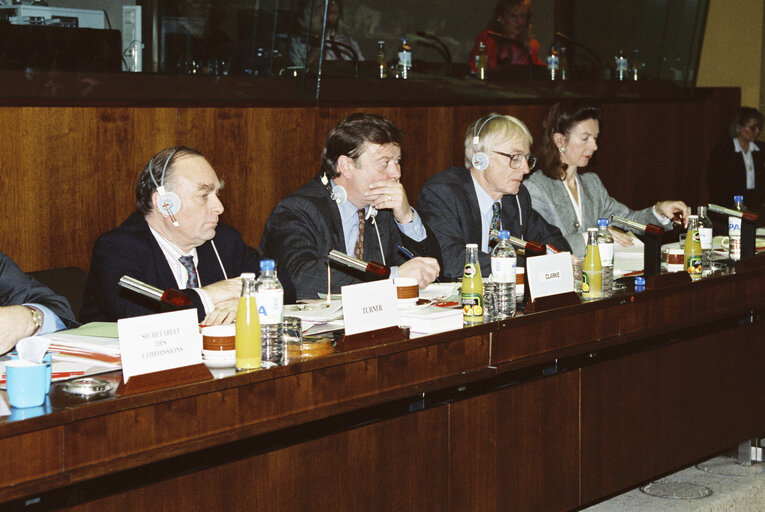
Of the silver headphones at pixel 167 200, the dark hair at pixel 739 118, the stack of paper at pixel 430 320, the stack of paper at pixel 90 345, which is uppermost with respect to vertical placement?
the dark hair at pixel 739 118

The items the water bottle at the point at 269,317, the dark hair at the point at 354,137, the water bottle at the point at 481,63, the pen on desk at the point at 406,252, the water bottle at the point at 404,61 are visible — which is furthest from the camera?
the water bottle at the point at 481,63

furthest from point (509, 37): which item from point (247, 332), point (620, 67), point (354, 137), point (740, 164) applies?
point (247, 332)

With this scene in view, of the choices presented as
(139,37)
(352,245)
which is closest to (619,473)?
(352,245)

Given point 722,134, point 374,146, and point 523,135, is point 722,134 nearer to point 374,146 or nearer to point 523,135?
point 523,135

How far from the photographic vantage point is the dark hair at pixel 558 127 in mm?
4242

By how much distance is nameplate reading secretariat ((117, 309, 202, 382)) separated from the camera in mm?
1690

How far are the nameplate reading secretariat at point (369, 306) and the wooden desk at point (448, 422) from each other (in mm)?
57

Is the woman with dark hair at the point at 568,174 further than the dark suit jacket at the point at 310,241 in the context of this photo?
Yes

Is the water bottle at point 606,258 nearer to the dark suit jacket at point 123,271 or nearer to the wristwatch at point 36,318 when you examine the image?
the dark suit jacket at point 123,271

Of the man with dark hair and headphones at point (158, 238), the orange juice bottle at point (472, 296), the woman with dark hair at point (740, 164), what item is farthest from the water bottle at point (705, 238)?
the woman with dark hair at point (740, 164)

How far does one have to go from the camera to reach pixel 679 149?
6.44 m

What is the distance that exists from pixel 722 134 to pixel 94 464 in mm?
6295

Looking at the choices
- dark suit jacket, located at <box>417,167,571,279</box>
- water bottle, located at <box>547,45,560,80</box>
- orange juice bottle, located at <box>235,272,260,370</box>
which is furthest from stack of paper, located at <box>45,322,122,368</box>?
water bottle, located at <box>547,45,560,80</box>

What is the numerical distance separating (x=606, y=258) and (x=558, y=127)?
4.90 ft
